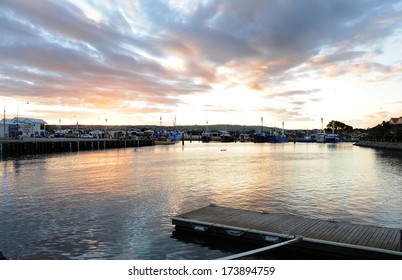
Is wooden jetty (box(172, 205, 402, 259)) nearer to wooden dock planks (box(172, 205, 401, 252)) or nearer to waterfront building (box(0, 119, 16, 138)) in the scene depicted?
wooden dock planks (box(172, 205, 401, 252))

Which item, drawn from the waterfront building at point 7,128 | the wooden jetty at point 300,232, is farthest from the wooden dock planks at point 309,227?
the waterfront building at point 7,128

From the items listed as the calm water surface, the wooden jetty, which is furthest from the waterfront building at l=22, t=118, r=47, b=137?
the wooden jetty

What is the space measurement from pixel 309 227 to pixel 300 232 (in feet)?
3.38

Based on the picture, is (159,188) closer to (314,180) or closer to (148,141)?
(314,180)

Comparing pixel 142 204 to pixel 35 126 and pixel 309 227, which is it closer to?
pixel 309 227

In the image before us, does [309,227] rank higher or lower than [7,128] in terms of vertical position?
lower

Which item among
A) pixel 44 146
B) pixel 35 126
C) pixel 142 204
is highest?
pixel 35 126

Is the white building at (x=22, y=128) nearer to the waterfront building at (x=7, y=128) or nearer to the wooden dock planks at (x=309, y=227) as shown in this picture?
the waterfront building at (x=7, y=128)

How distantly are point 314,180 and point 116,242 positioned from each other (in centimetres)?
2973

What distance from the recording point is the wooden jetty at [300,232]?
14.5 m

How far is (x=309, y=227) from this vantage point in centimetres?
1748

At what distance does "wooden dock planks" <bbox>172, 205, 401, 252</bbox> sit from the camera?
1520 centimetres

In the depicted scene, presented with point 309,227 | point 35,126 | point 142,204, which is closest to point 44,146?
point 35,126

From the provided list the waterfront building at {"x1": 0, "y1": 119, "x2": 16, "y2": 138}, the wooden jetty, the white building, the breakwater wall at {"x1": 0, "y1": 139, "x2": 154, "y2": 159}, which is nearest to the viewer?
the wooden jetty
